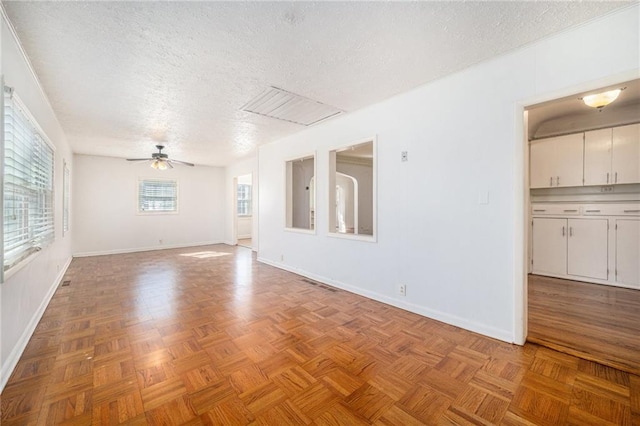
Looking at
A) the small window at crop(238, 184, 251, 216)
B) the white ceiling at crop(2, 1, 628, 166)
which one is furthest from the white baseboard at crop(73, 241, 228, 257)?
the white ceiling at crop(2, 1, 628, 166)

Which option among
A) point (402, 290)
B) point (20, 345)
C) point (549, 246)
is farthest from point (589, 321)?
point (20, 345)

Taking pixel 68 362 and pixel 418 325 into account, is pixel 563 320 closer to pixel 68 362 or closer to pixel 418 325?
pixel 418 325

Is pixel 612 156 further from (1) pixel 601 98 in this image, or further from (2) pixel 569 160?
(1) pixel 601 98

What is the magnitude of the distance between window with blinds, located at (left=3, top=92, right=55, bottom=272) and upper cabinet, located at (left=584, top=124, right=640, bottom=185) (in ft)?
21.2

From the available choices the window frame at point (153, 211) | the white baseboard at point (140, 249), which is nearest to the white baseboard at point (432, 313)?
the white baseboard at point (140, 249)

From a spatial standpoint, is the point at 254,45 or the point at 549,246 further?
the point at 549,246

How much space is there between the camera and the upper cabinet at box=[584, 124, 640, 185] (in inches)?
142

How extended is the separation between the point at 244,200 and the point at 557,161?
861 centimetres

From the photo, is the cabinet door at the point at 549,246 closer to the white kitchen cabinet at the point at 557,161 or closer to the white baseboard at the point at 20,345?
the white kitchen cabinet at the point at 557,161

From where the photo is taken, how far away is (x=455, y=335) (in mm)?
2441

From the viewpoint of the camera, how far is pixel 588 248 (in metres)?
3.98

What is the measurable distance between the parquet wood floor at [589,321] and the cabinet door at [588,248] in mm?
226

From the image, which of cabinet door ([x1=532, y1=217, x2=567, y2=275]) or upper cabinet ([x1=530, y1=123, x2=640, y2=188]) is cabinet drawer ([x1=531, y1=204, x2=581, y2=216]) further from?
upper cabinet ([x1=530, y1=123, x2=640, y2=188])

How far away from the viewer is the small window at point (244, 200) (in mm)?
9750
